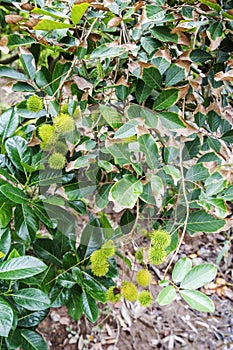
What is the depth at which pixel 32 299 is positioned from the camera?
70 centimetres

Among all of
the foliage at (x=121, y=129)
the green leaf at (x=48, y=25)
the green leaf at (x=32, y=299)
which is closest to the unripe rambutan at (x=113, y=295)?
the foliage at (x=121, y=129)

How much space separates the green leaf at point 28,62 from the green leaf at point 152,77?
8.4 inches

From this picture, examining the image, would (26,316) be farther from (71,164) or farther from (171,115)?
(171,115)

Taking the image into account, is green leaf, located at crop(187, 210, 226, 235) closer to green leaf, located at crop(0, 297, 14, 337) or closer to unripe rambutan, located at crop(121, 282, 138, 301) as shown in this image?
unripe rambutan, located at crop(121, 282, 138, 301)

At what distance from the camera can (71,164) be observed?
0.63m

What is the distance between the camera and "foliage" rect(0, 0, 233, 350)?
0.55 meters

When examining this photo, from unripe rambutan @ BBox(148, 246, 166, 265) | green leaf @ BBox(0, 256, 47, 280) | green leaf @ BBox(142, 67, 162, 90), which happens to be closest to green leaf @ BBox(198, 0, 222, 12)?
green leaf @ BBox(142, 67, 162, 90)

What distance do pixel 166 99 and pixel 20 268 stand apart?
34cm

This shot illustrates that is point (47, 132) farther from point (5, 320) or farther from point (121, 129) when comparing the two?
point (5, 320)

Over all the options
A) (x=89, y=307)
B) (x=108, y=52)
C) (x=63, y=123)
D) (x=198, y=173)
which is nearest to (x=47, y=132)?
(x=63, y=123)

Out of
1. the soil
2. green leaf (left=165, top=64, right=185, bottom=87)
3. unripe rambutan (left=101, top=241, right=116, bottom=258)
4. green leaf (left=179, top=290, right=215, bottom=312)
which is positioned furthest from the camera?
the soil

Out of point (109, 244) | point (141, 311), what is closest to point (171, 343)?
point (141, 311)

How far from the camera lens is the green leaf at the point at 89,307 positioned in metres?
0.79

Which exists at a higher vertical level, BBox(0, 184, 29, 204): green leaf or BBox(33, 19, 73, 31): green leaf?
BBox(33, 19, 73, 31): green leaf
